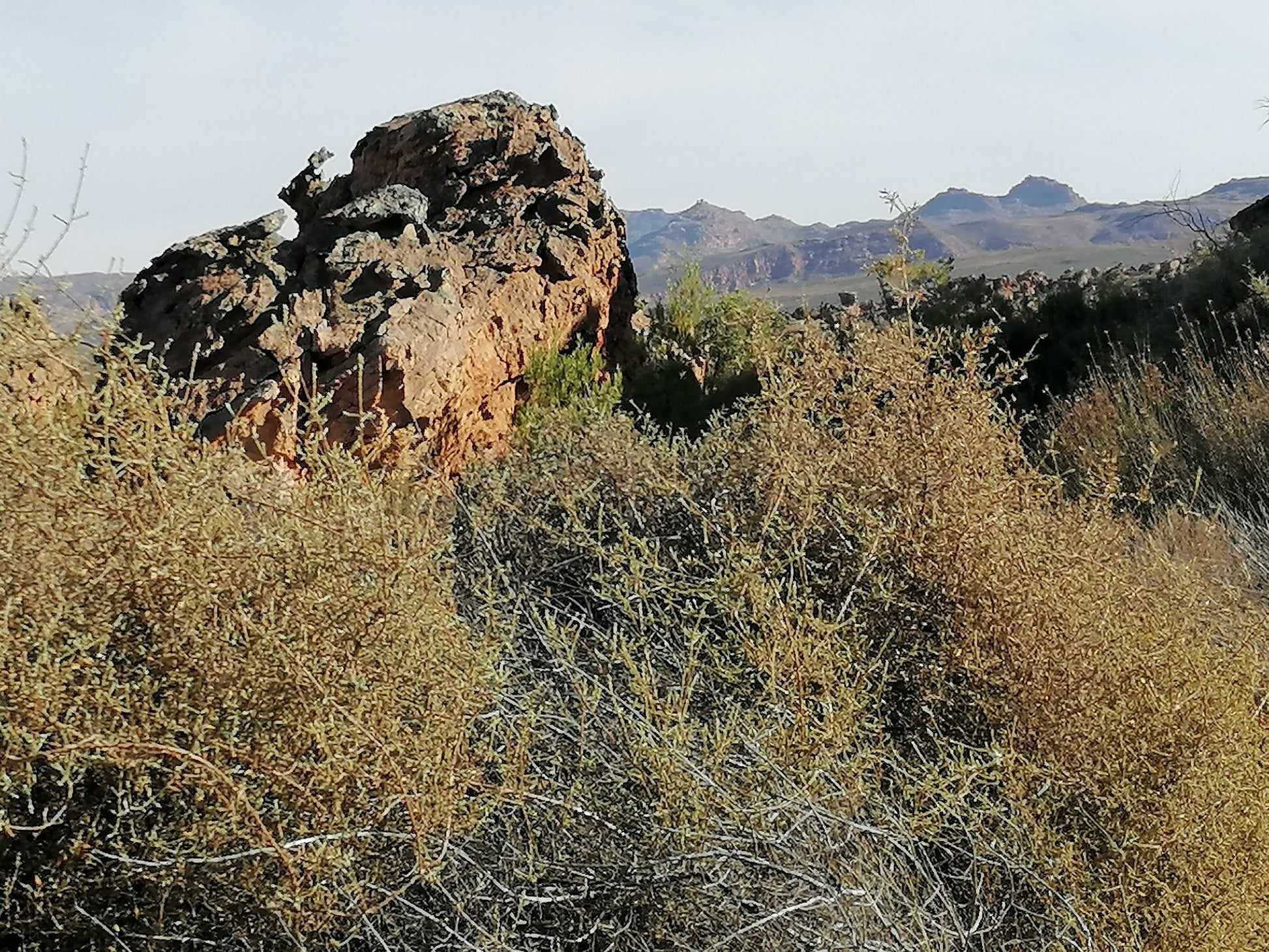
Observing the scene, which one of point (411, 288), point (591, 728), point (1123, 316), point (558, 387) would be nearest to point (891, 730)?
point (591, 728)

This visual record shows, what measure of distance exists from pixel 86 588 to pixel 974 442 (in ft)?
6.93

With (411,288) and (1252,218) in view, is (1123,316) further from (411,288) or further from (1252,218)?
(411,288)

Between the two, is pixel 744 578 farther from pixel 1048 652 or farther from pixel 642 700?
pixel 1048 652

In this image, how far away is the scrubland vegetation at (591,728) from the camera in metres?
2.01

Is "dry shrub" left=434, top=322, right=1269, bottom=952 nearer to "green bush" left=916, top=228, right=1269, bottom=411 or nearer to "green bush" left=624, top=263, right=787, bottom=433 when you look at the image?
"green bush" left=624, top=263, right=787, bottom=433

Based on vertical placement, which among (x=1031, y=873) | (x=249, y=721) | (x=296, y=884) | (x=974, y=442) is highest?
(x=974, y=442)

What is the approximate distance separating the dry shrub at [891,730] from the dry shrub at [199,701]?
0.20m

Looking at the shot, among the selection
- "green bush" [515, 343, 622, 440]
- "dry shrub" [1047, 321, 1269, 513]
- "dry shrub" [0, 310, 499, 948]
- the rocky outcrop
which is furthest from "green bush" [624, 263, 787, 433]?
"dry shrub" [0, 310, 499, 948]

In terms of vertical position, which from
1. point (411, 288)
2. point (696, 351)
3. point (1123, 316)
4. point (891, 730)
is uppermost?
point (411, 288)

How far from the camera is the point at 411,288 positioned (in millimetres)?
5949

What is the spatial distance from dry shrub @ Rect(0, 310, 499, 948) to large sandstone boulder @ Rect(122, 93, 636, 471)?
258cm

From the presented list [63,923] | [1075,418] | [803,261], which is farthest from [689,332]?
[803,261]

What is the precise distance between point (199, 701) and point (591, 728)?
77 cm

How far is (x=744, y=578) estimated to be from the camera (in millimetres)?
2477
